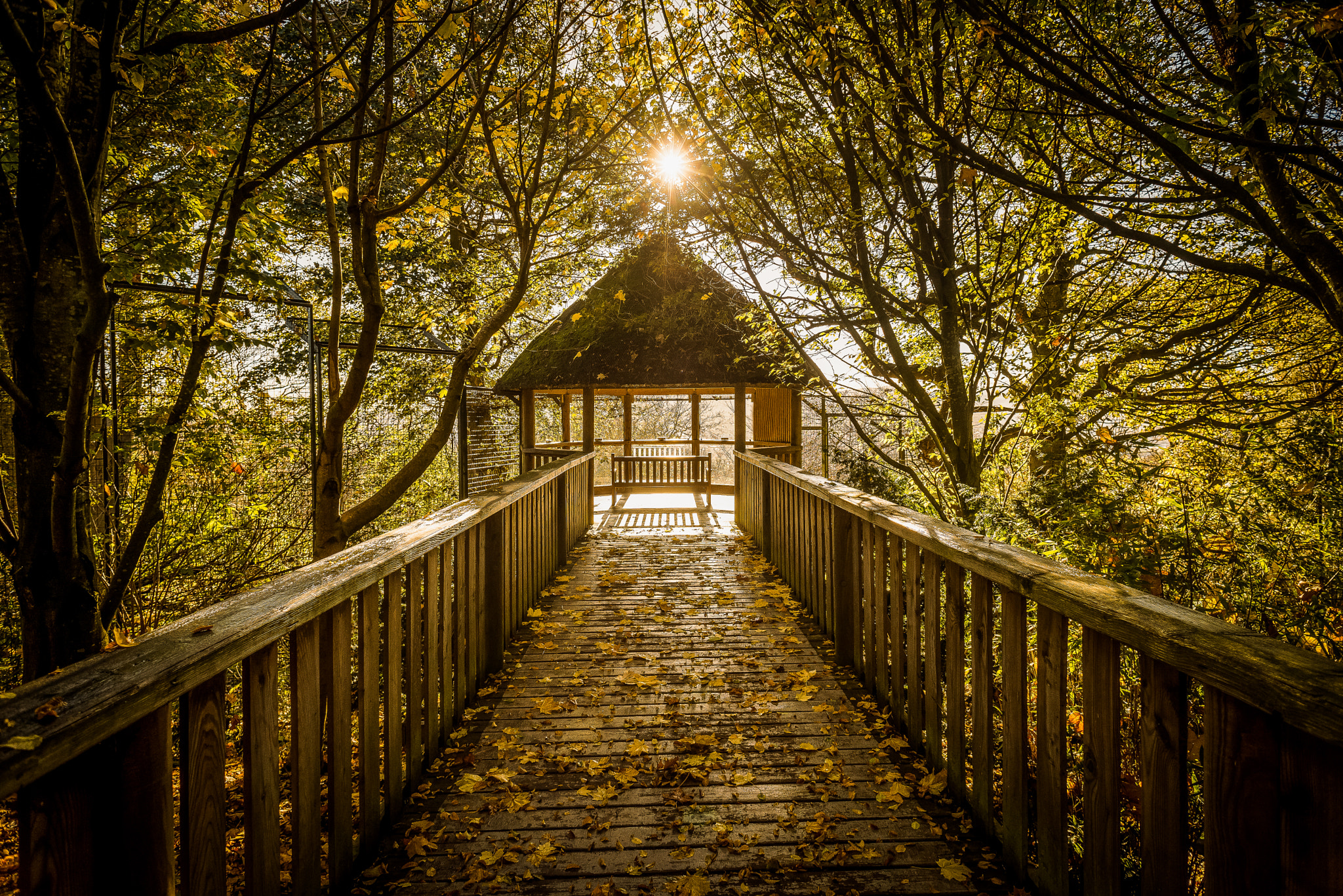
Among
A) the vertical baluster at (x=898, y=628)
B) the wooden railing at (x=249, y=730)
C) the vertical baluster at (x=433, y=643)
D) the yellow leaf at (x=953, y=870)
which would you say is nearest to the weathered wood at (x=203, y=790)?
the wooden railing at (x=249, y=730)

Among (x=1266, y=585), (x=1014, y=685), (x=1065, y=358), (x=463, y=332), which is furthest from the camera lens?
(x=463, y=332)

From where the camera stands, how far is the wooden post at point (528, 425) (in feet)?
39.8

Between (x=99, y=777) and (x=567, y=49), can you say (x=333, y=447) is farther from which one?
(x=99, y=777)

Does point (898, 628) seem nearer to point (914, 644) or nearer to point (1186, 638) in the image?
point (914, 644)

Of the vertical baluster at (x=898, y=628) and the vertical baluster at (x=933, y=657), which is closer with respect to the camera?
the vertical baluster at (x=933, y=657)

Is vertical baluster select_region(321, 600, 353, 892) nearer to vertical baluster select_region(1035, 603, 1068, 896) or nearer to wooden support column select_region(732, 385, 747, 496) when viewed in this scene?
vertical baluster select_region(1035, 603, 1068, 896)

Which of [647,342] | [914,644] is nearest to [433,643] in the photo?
[914,644]

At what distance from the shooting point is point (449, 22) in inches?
131

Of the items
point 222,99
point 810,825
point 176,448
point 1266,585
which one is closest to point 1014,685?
point 810,825

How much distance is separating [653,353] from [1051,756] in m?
10.2

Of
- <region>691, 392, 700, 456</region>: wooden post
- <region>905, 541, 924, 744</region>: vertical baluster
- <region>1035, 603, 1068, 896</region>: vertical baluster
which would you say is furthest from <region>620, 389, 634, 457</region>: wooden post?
<region>1035, 603, 1068, 896</region>: vertical baluster

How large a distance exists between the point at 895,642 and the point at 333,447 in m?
4.56

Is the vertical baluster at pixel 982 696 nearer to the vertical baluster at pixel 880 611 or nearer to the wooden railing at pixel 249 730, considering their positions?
the vertical baluster at pixel 880 611

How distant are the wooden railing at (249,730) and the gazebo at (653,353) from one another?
763 centimetres
